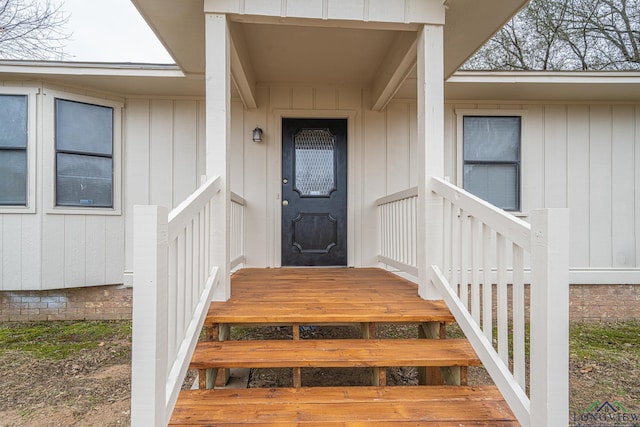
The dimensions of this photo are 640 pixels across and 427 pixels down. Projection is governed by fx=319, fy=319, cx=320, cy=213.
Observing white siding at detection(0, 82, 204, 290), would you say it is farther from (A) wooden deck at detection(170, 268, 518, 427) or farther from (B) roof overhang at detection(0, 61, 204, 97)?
(A) wooden deck at detection(170, 268, 518, 427)

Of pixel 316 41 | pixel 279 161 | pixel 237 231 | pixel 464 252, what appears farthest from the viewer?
pixel 279 161

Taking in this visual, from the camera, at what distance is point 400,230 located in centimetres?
308

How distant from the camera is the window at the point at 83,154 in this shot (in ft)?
11.3

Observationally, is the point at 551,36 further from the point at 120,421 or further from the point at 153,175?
the point at 120,421

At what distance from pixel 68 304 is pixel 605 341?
5.86 meters

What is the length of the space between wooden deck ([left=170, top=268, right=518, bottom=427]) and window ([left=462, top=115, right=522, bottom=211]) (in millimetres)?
2372

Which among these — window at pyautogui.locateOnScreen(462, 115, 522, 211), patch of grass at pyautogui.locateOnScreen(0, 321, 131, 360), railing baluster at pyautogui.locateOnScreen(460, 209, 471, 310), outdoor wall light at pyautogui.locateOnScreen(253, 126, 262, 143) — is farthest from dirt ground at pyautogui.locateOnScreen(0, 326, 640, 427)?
outdoor wall light at pyautogui.locateOnScreen(253, 126, 262, 143)

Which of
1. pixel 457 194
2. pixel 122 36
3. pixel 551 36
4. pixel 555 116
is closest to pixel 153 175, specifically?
pixel 457 194

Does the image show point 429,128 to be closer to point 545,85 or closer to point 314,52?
point 314,52

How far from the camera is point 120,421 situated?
6.55 feet

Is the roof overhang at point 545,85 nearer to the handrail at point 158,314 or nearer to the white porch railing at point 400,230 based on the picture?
the white porch railing at point 400,230

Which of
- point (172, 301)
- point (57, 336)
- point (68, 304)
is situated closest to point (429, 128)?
point (172, 301)

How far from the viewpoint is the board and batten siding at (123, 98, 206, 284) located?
3789mm

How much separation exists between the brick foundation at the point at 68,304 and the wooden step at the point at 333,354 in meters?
2.62
